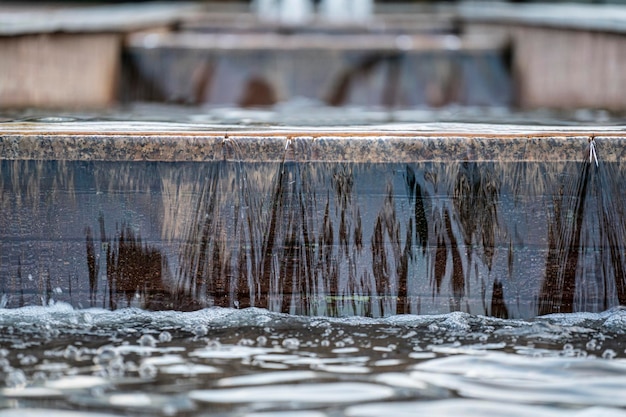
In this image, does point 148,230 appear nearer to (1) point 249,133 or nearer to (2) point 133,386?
(1) point 249,133

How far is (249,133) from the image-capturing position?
4445 mm

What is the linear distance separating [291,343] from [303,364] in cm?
27

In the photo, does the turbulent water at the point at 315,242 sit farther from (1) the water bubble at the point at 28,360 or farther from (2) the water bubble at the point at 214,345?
(1) the water bubble at the point at 28,360

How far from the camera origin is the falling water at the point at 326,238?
14.1 feet

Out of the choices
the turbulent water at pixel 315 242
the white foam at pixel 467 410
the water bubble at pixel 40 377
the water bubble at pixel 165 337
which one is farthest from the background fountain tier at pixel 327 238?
the white foam at pixel 467 410

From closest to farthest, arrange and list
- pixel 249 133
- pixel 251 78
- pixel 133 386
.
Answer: pixel 133 386 → pixel 249 133 → pixel 251 78

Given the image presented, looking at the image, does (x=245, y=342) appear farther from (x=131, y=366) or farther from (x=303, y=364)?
(x=131, y=366)

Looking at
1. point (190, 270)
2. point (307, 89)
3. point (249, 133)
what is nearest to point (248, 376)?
point (190, 270)

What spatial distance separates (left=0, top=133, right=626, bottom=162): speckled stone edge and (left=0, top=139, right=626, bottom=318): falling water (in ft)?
0.10

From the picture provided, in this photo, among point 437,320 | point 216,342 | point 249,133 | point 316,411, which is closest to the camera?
point 316,411

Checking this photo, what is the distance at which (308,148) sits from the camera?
14.0 feet

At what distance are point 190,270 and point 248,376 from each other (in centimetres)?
101

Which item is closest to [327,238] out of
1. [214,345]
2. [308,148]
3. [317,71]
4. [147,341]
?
[308,148]

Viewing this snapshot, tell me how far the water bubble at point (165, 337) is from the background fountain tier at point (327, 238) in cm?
42
